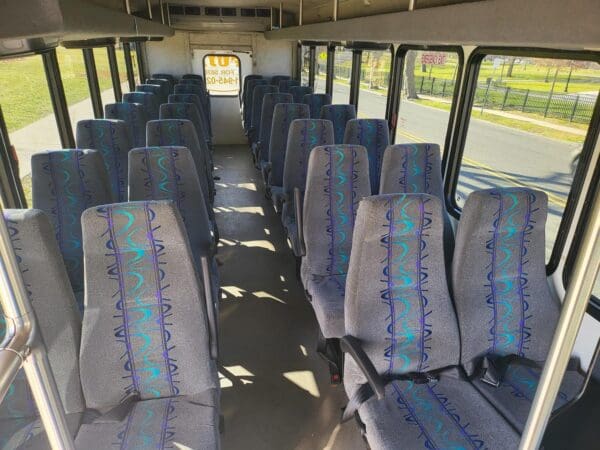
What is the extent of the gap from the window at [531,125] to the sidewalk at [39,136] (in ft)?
10.4

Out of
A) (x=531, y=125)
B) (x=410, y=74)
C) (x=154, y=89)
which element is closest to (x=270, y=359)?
(x=531, y=125)

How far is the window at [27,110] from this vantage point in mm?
2820

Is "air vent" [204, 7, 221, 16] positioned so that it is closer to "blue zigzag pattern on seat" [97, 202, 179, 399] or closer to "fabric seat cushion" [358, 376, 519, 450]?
"blue zigzag pattern on seat" [97, 202, 179, 399]

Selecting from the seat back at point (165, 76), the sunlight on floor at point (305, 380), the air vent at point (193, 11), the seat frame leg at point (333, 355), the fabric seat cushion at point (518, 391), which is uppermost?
the air vent at point (193, 11)

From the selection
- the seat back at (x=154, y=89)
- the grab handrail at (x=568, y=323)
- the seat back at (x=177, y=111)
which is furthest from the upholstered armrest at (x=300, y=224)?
the seat back at (x=154, y=89)

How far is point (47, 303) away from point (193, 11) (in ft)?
24.4

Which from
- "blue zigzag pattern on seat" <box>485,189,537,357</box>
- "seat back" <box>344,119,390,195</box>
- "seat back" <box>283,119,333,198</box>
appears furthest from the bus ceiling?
"seat back" <box>344,119,390,195</box>

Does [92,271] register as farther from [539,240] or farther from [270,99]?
[270,99]

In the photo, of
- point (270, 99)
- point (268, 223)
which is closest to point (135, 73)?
point (270, 99)

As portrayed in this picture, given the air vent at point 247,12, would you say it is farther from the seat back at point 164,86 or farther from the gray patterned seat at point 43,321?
the gray patterned seat at point 43,321

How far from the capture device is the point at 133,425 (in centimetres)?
169

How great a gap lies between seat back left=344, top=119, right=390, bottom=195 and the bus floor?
125 centimetres

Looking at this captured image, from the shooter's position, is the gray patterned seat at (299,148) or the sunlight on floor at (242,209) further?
the sunlight on floor at (242,209)

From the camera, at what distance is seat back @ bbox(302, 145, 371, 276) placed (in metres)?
2.76
